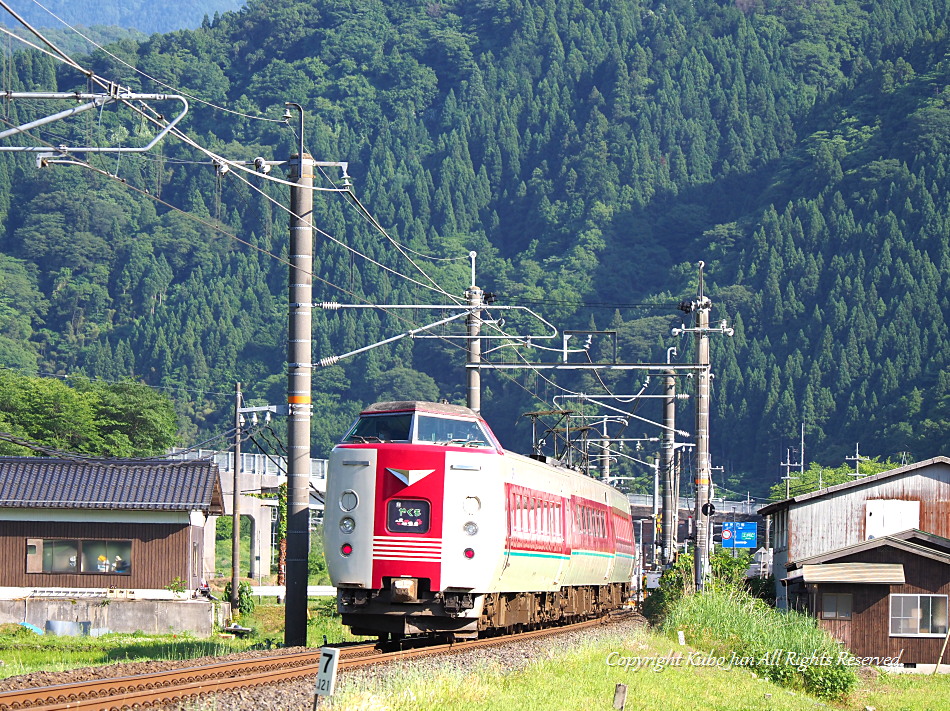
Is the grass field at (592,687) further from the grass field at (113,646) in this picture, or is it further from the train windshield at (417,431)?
the grass field at (113,646)

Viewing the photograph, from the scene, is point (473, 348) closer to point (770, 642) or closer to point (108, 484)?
point (108, 484)

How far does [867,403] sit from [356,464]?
548 feet

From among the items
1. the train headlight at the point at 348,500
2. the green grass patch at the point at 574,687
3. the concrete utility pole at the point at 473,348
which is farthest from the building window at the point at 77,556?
the train headlight at the point at 348,500

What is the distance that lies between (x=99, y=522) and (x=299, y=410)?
16.7 metres

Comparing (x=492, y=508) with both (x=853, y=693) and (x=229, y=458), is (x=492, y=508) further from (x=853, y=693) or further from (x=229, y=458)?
(x=229, y=458)

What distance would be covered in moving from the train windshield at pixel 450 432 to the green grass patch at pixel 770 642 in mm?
6983

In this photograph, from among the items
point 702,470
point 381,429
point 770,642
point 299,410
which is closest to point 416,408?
point 381,429

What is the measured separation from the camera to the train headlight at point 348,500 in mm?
23281

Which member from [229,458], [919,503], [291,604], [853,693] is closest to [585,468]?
[919,503]

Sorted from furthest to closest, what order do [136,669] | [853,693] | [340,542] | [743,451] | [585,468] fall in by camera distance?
[743,451], [585,468], [853,693], [340,542], [136,669]

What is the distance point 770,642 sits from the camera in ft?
92.2

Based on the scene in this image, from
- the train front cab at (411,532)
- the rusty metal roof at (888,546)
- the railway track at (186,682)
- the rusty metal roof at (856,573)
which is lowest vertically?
the rusty metal roof at (856,573)

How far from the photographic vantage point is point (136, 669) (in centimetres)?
1847

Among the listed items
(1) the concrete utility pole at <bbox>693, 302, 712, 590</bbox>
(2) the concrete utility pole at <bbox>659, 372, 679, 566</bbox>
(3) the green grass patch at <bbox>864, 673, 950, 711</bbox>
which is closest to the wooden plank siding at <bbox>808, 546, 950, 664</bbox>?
(3) the green grass patch at <bbox>864, 673, 950, 711</bbox>
